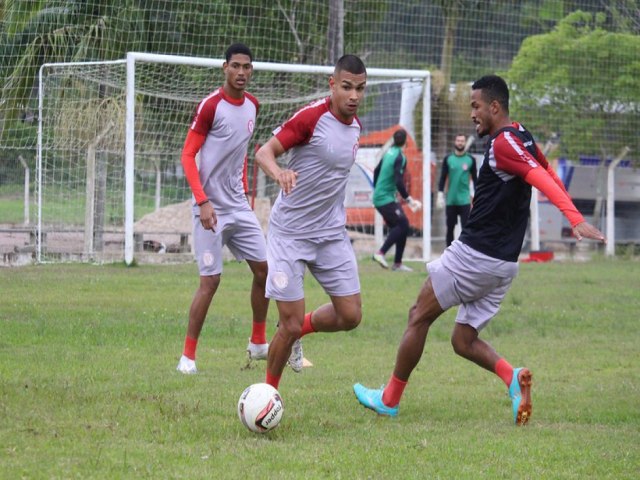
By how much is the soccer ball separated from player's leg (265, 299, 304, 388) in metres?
0.58

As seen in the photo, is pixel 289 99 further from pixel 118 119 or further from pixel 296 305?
pixel 296 305

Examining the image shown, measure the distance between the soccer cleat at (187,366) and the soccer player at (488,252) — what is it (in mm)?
1766

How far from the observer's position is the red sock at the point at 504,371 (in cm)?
702

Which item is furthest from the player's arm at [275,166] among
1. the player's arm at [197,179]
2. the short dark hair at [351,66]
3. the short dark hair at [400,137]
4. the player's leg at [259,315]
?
the short dark hair at [400,137]

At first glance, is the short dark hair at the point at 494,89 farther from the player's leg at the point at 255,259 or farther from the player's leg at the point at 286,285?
the player's leg at the point at 255,259

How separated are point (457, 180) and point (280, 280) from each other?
1210cm

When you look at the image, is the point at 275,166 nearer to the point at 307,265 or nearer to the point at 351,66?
the point at 351,66

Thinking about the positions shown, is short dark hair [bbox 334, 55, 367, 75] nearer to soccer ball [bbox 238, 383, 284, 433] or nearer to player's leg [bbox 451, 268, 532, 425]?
player's leg [bbox 451, 268, 532, 425]

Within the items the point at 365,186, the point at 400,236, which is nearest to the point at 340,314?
the point at 400,236

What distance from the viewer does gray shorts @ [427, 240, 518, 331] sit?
687cm

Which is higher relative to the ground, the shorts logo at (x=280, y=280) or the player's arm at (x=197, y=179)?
the player's arm at (x=197, y=179)

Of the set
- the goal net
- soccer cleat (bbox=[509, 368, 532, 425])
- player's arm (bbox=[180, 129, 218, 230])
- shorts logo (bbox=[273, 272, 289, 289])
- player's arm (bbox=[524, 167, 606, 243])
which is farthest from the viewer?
the goal net

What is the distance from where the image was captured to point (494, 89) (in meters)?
6.89

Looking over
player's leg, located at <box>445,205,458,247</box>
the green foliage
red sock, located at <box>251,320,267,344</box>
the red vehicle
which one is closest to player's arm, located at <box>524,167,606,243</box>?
red sock, located at <box>251,320,267,344</box>
